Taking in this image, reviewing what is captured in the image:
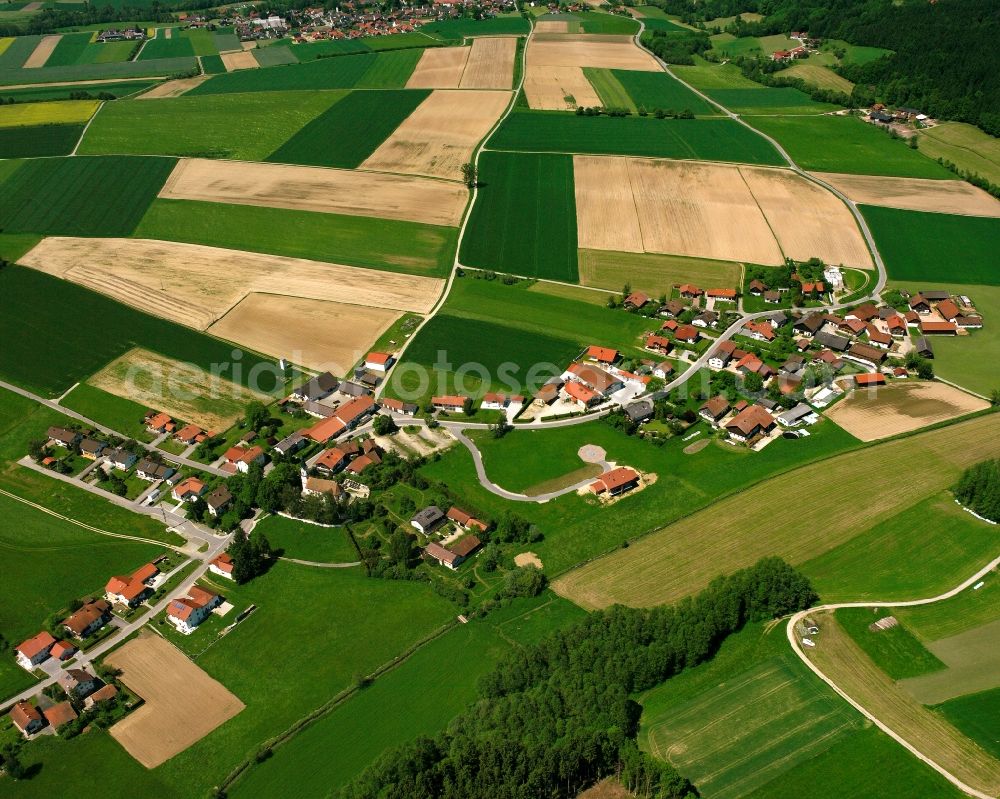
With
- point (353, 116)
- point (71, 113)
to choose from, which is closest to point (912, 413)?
point (353, 116)

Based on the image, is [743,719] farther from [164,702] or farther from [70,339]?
[70,339]

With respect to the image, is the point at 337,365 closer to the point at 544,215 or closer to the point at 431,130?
the point at 544,215

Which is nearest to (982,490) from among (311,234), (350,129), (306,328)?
(306,328)

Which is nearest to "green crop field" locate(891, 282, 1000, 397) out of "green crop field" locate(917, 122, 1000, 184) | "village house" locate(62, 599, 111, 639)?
"green crop field" locate(917, 122, 1000, 184)

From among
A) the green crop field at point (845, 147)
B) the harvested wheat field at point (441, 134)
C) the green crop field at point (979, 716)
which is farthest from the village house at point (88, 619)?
the green crop field at point (845, 147)

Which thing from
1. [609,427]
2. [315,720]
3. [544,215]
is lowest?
[315,720]
